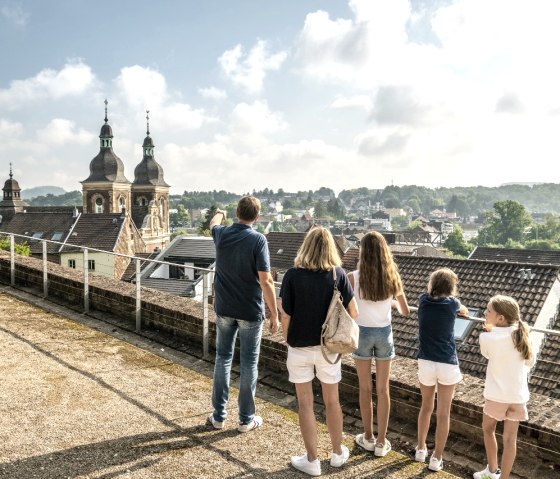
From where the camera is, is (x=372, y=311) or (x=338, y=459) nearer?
(x=338, y=459)

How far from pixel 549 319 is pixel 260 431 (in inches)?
542

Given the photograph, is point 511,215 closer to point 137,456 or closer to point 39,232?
point 39,232

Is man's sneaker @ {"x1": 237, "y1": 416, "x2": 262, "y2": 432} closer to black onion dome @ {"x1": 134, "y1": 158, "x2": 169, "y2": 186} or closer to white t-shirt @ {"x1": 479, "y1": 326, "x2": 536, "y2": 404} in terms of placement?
white t-shirt @ {"x1": 479, "y1": 326, "x2": 536, "y2": 404}

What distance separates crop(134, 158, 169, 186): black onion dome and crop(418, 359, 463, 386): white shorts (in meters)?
77.2

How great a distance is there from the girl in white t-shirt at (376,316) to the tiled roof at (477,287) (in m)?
9.38

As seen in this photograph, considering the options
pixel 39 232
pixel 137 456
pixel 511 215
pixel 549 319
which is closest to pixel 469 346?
pixel 549 319

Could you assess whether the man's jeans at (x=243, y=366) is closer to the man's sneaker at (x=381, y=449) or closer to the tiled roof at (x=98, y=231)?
the man's sneaker at (x=381, y=449)

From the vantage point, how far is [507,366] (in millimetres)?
3338

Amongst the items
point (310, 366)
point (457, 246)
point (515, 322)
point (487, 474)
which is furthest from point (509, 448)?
point (457, 246)

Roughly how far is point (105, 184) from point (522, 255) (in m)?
52.1

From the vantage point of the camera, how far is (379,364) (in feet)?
12.3

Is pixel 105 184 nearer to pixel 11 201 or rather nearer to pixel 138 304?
pixel 11 201

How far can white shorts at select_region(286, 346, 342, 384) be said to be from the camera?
3.45m

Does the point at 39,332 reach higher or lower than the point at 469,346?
higher
